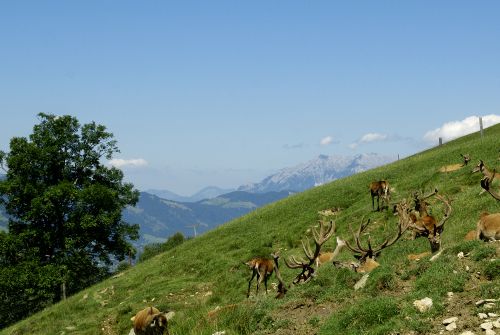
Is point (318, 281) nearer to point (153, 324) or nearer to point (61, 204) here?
point (153, 324)

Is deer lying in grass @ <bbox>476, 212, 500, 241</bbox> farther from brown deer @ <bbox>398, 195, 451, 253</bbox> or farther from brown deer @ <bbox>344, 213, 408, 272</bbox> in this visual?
brown deer @ <bbox>344, 213, 408, 272</bbox>

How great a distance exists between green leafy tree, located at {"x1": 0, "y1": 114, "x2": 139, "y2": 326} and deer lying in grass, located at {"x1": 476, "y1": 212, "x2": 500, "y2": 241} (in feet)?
95.7

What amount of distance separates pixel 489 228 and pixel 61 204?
3137cm

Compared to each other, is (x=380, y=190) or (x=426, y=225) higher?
(x=380, y=190)

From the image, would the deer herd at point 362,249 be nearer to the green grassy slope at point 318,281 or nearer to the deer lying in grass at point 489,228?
the deer lying in grass at point 489,228

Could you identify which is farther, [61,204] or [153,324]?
[61,204]

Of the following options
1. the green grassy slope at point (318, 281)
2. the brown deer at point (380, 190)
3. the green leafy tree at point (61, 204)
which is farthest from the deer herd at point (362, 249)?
the green leafy tree at point (61, 204)

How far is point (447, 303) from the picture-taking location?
32.3 feet

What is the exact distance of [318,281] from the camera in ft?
47.1

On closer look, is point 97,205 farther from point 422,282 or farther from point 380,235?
point 422,282

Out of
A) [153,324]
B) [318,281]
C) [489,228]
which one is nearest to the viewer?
[489,228]

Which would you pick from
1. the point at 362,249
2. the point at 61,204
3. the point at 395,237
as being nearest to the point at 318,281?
the point at 362,249

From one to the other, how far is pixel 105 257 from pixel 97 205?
14.8 ft

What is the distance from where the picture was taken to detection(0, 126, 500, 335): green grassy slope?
34.3 ft
